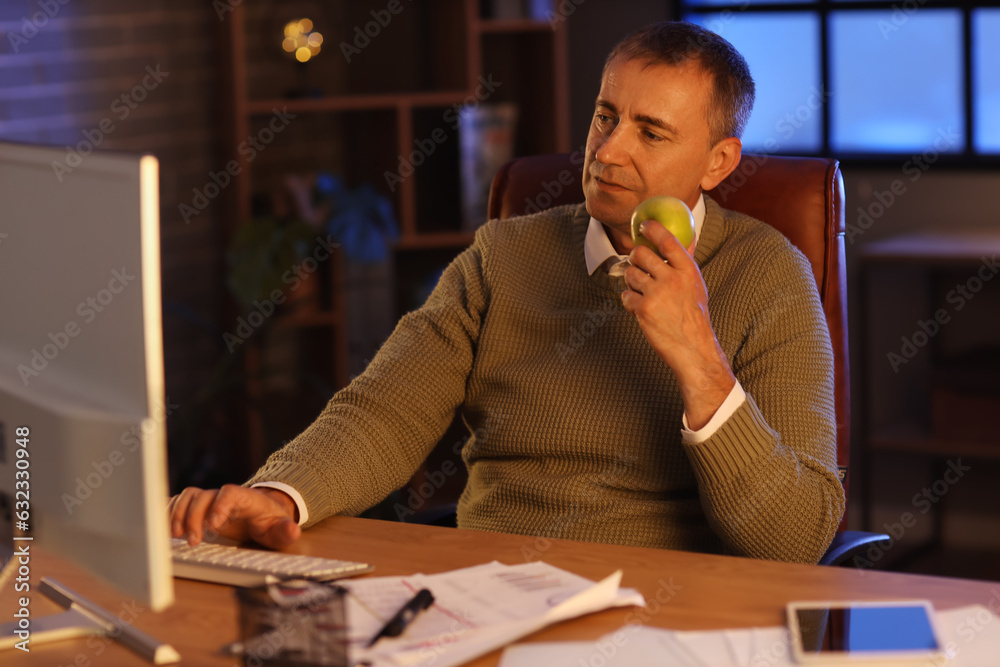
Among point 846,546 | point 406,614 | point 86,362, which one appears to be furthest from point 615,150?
point 86,362

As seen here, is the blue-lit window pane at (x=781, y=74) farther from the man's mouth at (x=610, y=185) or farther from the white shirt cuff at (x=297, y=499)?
the white shirt cuff at (x=297, y=499)

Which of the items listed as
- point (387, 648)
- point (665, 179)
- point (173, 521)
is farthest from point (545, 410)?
point (387, 648)

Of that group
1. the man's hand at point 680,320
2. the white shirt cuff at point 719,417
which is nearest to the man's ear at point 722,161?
the man's hand at point 680,320

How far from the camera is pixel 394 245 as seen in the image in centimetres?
331

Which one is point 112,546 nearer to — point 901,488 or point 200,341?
point 200,341

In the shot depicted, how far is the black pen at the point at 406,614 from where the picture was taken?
1068mm

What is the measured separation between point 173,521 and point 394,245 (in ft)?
6.52

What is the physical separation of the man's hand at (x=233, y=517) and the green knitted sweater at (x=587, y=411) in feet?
0.26

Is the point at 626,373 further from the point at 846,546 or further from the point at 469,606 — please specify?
the point at 469,606

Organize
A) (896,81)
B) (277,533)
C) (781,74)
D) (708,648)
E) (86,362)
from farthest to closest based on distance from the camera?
(781,74) < (896,81) < (277,533) < (708,648) < (86,362)

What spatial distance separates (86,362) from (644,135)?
0.97 m

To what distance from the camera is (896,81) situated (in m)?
3.57

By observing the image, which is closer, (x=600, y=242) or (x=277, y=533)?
(x=277, y=533)

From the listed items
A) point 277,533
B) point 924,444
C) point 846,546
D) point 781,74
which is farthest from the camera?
point 781,74
